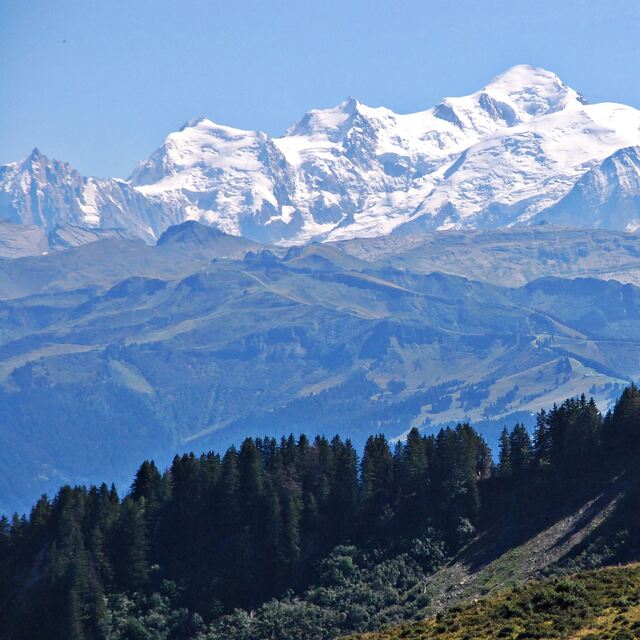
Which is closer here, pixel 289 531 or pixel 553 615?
pixel 553 615

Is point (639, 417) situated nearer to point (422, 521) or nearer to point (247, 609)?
point (422, 521)

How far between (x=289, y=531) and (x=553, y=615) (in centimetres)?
6707

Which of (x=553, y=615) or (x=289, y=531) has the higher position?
(x=289, y=531)

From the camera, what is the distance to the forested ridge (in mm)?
137625

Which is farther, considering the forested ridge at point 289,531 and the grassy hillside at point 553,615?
the forested ridge at point 289,531

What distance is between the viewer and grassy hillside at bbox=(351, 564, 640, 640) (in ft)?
270

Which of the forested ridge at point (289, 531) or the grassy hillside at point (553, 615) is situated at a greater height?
the forested ridge at point (289, 531)

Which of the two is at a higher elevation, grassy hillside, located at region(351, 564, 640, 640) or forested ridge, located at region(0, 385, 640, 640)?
forested ridge, located at region(0, 385, 640, 640)

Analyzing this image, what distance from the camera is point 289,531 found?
150 m

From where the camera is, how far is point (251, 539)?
6048 inches

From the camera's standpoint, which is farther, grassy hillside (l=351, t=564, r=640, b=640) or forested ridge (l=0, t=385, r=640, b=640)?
forested ridge (l=0, t=385, r=640, b=640)

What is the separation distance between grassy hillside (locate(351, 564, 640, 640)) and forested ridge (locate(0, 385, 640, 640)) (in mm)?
34552

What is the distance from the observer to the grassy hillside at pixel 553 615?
82.2 meters

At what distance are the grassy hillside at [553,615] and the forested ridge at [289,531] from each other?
34.6m
